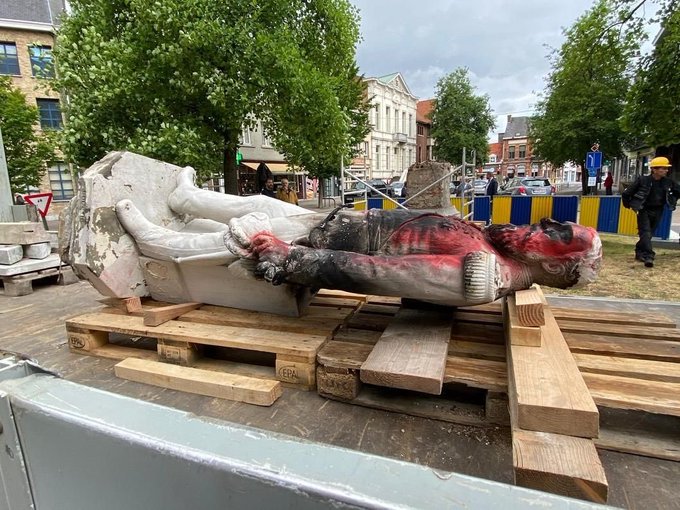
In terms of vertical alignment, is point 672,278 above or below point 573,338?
below

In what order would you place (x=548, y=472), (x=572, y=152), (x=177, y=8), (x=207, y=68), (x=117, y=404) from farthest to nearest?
(x=572, y=152)
(x=207, y=68)
(x=177, y=8)
(x=548, y=472)
(x=117, y=404)

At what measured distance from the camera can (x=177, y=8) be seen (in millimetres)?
7141

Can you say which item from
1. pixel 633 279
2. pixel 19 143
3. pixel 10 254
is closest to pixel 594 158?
pixel 633 279

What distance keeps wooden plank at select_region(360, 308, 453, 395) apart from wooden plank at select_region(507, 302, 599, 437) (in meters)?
0.37

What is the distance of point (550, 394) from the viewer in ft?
5.54

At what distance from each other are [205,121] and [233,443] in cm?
931

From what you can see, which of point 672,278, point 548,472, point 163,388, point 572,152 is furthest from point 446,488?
point 572,152

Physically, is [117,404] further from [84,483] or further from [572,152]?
[572,152]

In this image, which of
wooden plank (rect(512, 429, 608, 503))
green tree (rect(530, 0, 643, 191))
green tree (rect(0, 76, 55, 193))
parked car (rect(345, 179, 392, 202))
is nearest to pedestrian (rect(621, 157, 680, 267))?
wooden plank (rect(512, 429, 608, 503))

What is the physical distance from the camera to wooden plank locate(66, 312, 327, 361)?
101 inches

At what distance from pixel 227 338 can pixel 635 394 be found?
233cm

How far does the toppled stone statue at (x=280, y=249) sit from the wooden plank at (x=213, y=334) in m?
0.29

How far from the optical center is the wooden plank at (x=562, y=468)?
1331mm

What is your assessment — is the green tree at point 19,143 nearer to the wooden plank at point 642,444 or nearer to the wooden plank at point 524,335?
the wooden plank at point 524,335
